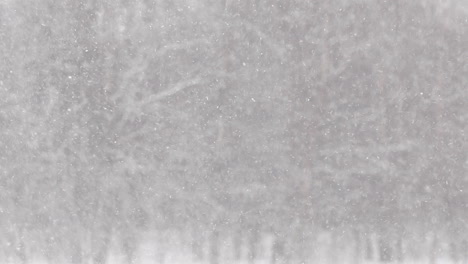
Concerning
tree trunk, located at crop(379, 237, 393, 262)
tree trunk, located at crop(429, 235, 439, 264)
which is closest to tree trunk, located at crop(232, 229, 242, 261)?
tree trunk, located at crop(379, 237, 393, 262)

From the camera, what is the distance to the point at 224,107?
117 inches

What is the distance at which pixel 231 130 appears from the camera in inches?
117

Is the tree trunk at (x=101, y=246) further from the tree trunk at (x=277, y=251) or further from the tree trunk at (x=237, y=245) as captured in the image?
the tree trunk at (x=277, y=251)

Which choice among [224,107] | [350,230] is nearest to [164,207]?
[224,107]

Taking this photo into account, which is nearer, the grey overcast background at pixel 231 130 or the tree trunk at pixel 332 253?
the grey overcast background at pixel 231 130

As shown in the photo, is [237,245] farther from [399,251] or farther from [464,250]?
[464,250]

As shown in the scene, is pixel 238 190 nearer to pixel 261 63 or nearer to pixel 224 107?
pixel 224 107

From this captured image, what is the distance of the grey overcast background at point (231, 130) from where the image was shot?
292cm

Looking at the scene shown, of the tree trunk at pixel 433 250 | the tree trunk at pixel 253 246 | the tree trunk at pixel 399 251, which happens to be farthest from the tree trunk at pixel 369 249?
the tree trunk at pixel 253 246

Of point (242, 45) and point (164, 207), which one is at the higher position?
point (242, 45)

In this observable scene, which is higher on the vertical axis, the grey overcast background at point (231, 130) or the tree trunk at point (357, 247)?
the grey overcast background at point (231, 130)

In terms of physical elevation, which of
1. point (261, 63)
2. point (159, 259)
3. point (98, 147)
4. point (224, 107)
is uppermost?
point (261, 63)

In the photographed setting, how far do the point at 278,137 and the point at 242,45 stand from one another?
2.39 ft

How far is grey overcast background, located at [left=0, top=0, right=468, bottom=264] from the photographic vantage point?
2.92 m
